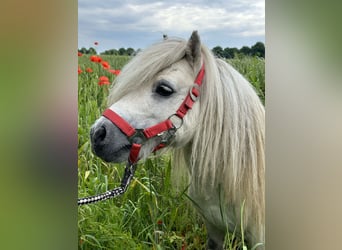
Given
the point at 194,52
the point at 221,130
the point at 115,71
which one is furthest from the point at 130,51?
the point at 221,130

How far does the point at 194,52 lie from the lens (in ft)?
3.96

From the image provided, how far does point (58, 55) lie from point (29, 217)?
0.37 m

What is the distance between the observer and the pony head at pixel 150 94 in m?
1.16

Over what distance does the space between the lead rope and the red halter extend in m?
0.04

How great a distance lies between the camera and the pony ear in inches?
46.9

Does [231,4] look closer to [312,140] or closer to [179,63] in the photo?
[179,63]

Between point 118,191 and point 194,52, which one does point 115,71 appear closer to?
point 194,52

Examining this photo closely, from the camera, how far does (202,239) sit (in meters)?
1.37

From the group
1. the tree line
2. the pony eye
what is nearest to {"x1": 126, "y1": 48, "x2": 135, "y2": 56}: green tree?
the tree line

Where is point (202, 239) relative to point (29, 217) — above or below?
below

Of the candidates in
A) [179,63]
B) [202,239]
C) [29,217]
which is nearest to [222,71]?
[179,63]

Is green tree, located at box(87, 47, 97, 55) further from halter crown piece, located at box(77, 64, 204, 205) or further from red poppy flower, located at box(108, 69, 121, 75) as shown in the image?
halter crown piece, located at box(77, 64, 204, 205)

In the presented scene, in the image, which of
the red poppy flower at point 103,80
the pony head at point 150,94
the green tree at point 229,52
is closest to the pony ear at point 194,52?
the pony head at point 150,94

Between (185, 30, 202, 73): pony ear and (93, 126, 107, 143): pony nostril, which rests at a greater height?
(185, 30, 202, 73): pony ear
